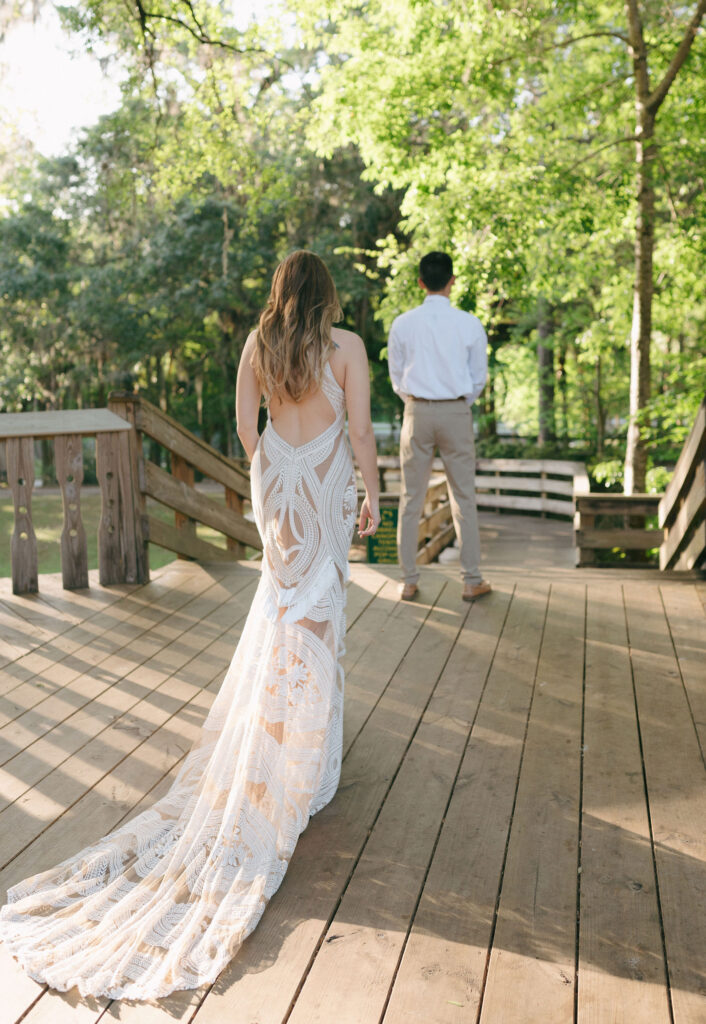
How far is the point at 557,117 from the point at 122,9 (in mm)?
4722

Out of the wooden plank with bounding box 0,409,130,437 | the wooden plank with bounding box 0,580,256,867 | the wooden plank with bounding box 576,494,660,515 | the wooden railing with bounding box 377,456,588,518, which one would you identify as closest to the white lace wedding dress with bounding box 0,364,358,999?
the wooden plank with bounding box 0,580,256,867

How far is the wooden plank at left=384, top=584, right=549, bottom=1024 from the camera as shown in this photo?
1.99 meters

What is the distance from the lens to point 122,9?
388 inches

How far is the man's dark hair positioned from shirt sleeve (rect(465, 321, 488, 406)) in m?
0.28

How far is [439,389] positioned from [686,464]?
71.2 inches

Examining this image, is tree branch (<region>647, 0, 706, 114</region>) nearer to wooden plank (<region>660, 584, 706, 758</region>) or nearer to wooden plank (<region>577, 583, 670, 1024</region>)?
wooden plank (<region>660, 584, 706, 758</region>)

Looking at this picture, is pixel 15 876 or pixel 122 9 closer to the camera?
pixel 15 876

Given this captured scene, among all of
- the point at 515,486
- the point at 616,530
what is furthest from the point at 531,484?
the point at 616,530

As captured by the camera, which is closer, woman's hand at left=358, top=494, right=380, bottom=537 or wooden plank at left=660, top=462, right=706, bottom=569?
woman's hand at left=358, top=494, right=380, bottom=537

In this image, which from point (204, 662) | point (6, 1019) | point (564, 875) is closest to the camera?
point (6, 1019)

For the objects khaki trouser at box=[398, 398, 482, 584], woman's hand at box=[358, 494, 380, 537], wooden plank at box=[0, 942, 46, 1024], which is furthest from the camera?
khaki trouser at box=[398, 398, 482, 584]

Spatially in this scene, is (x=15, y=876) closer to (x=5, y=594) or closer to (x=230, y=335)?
(x=5, y=594)

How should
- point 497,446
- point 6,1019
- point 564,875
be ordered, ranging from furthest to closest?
point 497,446
point 564,875
point 6,1019

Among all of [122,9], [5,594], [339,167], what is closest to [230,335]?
[339,167]
